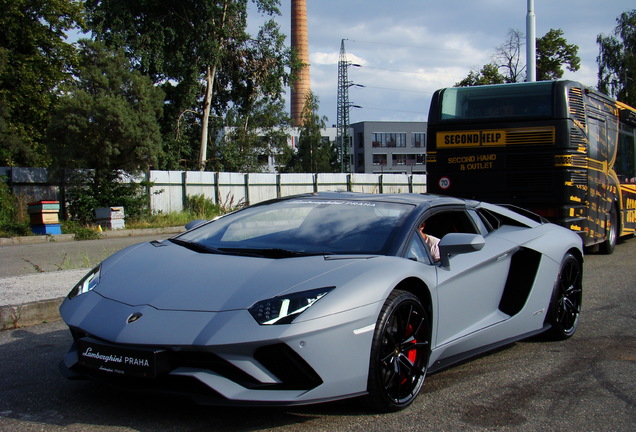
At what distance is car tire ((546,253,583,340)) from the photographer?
17.0 feet

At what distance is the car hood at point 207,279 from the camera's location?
10.8 feet

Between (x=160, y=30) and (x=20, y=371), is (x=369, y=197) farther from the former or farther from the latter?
(x=160, y=30)

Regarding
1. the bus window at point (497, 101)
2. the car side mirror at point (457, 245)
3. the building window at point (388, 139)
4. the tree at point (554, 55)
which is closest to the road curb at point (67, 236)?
the bus window at point (497, 101)

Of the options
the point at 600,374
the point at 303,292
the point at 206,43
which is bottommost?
the point at 600,374

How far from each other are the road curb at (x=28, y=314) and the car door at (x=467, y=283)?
368 centimetres

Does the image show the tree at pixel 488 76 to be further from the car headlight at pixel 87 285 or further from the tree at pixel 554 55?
the car headlight at pixel 87 285

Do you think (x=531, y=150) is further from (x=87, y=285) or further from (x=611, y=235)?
(x=87, y=285)

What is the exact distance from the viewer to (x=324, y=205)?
15.1 ft

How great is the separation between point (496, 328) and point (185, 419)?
2.28 m

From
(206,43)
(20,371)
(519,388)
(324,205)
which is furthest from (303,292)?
(206,43)

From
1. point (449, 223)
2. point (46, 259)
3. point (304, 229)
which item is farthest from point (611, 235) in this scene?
point (46, 259)

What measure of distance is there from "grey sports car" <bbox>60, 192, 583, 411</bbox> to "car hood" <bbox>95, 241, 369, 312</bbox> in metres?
0.01

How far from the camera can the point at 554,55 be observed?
125 feet

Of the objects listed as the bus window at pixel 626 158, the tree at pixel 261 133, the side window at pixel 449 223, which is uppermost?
the tree at pixel 261 133
